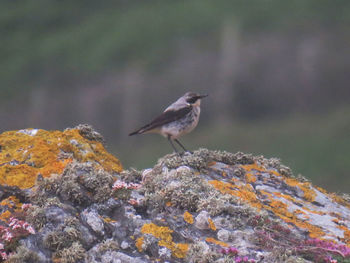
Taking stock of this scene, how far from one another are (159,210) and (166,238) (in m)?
0.63

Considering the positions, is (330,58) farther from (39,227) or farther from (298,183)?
(39,227)

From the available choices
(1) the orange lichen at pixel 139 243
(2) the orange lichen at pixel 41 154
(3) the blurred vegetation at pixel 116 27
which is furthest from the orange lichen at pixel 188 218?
(3) the blurred vegetation at pixel 116 27

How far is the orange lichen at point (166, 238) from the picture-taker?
9.14 meters

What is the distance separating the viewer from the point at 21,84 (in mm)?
51938

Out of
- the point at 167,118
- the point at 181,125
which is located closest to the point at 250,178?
the point at 181,125

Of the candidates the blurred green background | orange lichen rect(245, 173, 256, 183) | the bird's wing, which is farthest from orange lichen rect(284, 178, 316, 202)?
the blurred green background

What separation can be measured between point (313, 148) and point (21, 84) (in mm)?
21926

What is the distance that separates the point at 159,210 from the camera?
9.88m

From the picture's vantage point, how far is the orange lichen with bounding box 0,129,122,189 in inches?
420

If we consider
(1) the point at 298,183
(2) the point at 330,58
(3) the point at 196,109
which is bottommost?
(2) the point at 330,58

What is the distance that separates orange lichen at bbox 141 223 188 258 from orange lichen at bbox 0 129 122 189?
6.22 feet

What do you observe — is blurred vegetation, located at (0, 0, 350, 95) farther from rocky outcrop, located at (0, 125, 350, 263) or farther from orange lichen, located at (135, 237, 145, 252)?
orange lichen, located at (135, 237, 145, 252)

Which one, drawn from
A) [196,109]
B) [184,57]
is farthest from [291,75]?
[196,109]

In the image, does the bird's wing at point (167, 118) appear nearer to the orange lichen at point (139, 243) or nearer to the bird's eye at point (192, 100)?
the bird's eye at point (192, 100)
